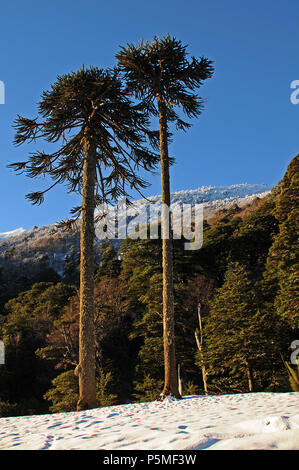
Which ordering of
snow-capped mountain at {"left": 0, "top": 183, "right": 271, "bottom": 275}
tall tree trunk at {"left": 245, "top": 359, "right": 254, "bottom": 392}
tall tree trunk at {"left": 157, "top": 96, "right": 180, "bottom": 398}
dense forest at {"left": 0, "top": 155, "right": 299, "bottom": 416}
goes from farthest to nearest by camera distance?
snow-capped mountain at {"left": 0, "top": 183, "right": 271, "bottom": 275}, dense forest at {"left": 0, "top": 155, "right": 299, "bottom": 416}, tall tree trunk at {"left": 245, "top": 359, "right": 254, "bottom": 392}, tall tree trunk at {"left": 157, "top": 96, "right": 180, "bottom": 398}

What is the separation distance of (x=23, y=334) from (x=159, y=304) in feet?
46.1

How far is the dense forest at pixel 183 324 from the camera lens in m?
13.8

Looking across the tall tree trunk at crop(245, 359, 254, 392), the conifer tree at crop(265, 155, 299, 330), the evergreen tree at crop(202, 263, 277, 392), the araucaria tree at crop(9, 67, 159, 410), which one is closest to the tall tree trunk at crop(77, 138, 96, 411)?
the araucaria tree at crop(9, 67, 159, 410)

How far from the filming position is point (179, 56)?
29.0 feet

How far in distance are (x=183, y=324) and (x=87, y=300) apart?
10.3 metres

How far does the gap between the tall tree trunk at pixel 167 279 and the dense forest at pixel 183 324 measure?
534cm

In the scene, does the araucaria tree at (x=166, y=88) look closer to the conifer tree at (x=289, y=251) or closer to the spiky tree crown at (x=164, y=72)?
the spiky tree crown at (x=164, y=72)

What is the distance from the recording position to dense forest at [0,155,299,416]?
13.8m

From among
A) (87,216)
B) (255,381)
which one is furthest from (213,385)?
(87,216)

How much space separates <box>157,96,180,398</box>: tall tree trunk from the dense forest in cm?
Result: 534

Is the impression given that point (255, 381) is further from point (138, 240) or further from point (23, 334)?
point (23, 334)

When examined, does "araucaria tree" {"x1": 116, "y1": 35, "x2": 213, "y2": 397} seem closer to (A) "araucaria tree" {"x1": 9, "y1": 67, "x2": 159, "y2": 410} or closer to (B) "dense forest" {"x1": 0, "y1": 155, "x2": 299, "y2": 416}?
(A) "araucaria tree" {"x1": 9, "y1": 67, "x2": 159, "y2": 410}

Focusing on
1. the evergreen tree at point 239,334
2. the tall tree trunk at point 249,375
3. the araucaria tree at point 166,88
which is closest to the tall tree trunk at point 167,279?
the araucaria tree at point 166,88

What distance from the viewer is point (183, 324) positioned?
1688cm
